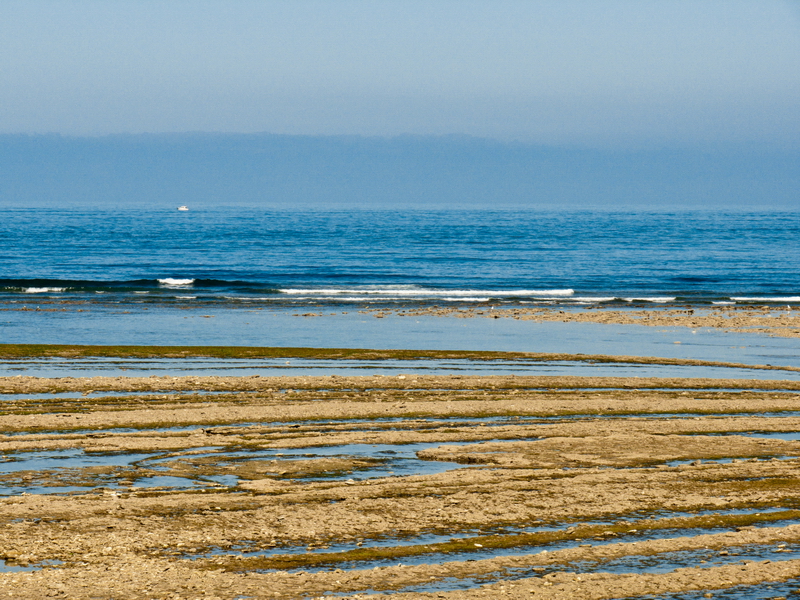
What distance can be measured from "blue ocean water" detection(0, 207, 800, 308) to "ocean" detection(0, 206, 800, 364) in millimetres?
185

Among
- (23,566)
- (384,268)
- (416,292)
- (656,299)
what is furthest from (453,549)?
(384,268)

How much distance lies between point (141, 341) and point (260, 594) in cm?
2063

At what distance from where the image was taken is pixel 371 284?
51500mm

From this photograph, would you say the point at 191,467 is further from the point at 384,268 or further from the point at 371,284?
the point at 384,268

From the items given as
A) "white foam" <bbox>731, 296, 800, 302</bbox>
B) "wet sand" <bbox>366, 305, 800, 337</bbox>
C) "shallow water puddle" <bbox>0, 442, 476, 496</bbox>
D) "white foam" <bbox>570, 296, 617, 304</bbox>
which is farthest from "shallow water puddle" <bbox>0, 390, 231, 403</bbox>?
"white foam" <bbox>731, 296, 800, 302</bbox>

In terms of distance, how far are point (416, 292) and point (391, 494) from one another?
37.2 meters

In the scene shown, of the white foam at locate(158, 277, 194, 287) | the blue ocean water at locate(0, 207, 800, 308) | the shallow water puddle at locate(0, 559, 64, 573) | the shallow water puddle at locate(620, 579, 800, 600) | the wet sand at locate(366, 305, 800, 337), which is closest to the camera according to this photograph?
the shallow water puddle at locate(620, 579, 800, 600)

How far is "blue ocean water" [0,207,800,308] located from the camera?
148 feet

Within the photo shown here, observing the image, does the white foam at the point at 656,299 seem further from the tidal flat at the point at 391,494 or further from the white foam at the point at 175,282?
the tidal flat at the point at 391,494

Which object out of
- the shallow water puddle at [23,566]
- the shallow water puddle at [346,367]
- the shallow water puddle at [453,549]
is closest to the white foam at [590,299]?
the shallow water puddle at [346,367]

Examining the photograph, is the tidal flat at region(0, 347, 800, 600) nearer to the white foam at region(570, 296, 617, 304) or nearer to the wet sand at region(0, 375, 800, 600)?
the wet sand at region(0, 375, 800, 600)

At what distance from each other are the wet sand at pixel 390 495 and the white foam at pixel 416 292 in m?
28.5

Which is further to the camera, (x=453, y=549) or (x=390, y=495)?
(x=390, y=495)

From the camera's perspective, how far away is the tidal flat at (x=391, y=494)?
7.92 metres
